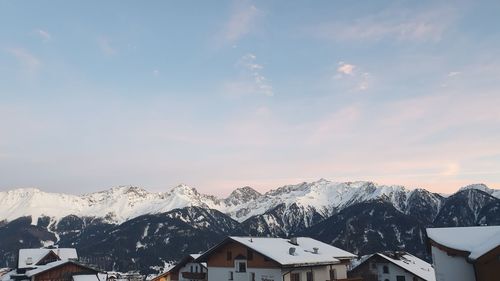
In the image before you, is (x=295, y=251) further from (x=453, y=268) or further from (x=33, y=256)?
(x=33, y=256)

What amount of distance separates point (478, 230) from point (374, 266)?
31.2 meters

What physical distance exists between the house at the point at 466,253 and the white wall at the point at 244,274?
610 inches

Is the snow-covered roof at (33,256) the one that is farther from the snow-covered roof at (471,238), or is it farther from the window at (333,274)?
the snow-covered roof at (471,238)

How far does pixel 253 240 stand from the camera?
168 ft

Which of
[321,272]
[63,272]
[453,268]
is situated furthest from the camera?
[63,272]

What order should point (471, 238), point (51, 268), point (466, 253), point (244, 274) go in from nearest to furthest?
point (466, 253) < point (471, 238) < point (244, 274) < point (51, 268)

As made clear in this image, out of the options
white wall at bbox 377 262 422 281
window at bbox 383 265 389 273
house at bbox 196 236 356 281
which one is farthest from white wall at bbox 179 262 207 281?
window at bbox 383 265 389 273

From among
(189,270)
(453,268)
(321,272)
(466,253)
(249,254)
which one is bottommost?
(189,270)

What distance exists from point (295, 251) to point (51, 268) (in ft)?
164

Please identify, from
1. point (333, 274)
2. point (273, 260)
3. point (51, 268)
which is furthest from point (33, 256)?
point (333, 274)

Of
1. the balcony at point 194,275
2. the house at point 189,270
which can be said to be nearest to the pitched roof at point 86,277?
the house at point 189,270

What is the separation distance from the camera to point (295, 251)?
49.5 meters

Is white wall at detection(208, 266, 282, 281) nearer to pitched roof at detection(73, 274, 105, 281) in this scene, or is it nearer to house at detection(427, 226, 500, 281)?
house at detection(427, 226, 500, 281)

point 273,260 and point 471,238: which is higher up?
point 471,238
